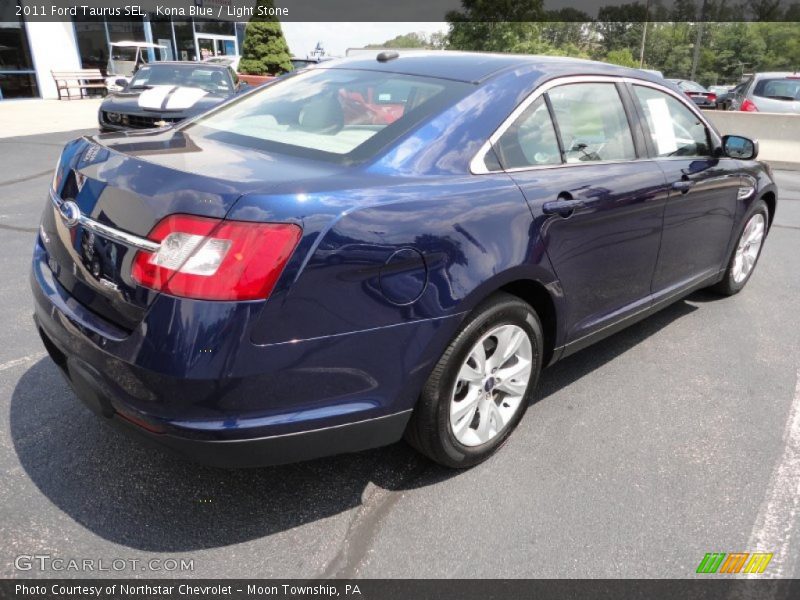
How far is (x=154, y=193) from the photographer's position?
192 centimetres

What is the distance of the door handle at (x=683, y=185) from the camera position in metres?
3.36

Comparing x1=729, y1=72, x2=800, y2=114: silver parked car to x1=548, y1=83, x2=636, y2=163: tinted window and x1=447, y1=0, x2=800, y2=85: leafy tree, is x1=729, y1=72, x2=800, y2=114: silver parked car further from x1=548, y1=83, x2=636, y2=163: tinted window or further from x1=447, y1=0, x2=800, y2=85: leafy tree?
x1=447, y1=0, x2=800, y2=85: leafy tree

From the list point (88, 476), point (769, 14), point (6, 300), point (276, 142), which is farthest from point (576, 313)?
point (769, 14)

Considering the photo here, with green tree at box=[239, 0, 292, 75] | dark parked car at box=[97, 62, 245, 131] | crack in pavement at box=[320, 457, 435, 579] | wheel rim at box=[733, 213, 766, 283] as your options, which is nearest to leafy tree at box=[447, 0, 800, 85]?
green tree at box=[239, 0, 292, 75]

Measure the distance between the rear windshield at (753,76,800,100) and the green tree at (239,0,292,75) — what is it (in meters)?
17.6

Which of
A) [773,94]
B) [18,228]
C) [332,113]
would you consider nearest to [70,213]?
[332,113]

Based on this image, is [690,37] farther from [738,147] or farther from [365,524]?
[365,524]

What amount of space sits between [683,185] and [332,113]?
78.8 inches

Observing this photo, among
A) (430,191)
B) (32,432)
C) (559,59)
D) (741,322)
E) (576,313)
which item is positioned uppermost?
(559,59)

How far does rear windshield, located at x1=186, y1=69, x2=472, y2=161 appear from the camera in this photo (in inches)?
94.0

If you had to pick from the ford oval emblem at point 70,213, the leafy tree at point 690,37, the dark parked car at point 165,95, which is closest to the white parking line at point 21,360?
the ford oval emblem at point 70,213

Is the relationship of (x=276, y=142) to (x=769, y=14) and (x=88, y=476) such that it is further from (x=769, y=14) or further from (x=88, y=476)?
(x=769, y=14)

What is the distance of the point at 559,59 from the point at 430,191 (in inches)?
56.0

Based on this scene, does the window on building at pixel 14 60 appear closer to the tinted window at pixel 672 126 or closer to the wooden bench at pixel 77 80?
the wooden bench at pixel 77 80
